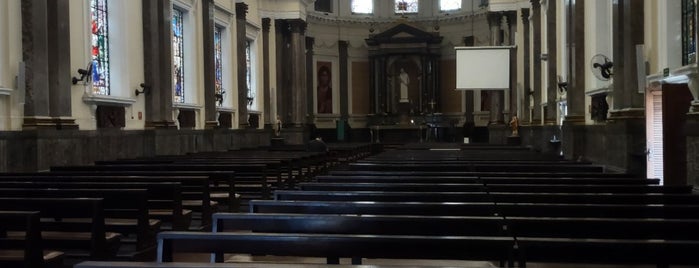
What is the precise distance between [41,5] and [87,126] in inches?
111

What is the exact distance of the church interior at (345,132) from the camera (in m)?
3.35

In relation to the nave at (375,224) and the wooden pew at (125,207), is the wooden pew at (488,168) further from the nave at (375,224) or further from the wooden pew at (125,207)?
the wooden pew at (125,207)

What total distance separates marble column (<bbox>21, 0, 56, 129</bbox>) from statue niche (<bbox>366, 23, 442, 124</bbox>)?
20.1 meters

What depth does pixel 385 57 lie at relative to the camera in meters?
29.8

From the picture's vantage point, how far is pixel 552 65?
56.9 feet

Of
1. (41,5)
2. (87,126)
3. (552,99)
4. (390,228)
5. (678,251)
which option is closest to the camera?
(678,251)

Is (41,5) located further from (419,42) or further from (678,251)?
(419,42)

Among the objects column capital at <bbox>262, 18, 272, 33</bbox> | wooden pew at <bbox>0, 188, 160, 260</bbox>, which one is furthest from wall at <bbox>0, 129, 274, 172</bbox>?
column capital at <bbox>262, 18, 272, 33</bbox>

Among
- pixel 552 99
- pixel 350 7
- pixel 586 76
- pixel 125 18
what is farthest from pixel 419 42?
pixel 125 18

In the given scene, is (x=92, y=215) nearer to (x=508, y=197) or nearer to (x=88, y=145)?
(x=508, y=197)

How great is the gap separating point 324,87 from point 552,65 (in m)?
14.7

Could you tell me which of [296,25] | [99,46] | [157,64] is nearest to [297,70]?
[296,25]

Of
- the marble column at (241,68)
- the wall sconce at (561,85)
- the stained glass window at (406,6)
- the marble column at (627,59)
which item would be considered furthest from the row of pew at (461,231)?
the stained glass window at (406,6)

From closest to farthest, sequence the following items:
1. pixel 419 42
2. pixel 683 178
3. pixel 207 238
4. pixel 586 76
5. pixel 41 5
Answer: pixel 207 238 → pixel 683 178 → pixel 41 5 → pixel 586 76 → pixel 419 42
